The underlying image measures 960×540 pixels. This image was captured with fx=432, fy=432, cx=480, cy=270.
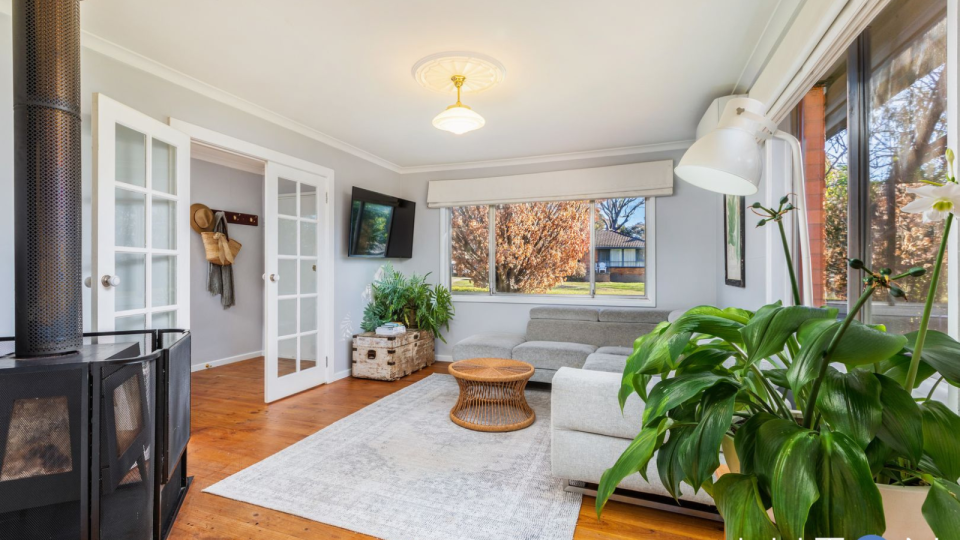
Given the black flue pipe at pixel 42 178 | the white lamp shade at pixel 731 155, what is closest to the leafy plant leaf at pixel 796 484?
the white lamp shade at pixel 731 155

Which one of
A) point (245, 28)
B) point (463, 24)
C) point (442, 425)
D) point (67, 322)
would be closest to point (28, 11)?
point (245, 28)

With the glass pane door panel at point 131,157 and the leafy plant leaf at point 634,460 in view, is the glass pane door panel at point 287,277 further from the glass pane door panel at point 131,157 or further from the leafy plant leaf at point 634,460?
the leafy plant leaf at point 634,460

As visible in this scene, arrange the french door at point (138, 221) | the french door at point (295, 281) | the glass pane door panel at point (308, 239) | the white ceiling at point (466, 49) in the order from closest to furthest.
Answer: the white ceiling at point (466, 49) < the french door at point (138, 221) < the french door at point (295, 281) < the glass pane door panel at point (308, 239)

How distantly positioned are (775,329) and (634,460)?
1.13 feet

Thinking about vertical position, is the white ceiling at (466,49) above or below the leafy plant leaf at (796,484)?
above

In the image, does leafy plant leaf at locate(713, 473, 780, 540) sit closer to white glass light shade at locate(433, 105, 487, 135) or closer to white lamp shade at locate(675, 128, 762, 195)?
white lamp shade at locate(675, 128, 762, 195)

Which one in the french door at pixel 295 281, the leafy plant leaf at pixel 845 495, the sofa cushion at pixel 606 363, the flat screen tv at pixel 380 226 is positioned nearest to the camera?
the leafy plant leaf at pixel 845 495

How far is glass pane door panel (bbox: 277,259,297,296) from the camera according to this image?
362 cm

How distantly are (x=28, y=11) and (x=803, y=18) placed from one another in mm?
2913

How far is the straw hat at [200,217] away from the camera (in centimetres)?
454

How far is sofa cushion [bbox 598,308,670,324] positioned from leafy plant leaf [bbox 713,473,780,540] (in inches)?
139

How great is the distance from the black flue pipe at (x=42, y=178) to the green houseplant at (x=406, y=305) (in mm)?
3062

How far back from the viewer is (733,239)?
10.2 ft

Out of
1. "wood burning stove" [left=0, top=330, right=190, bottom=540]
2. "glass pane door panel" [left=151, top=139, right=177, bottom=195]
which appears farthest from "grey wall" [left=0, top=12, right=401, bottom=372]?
"wood burning stove" [left=0, top=330, right=190, bottom=540]
